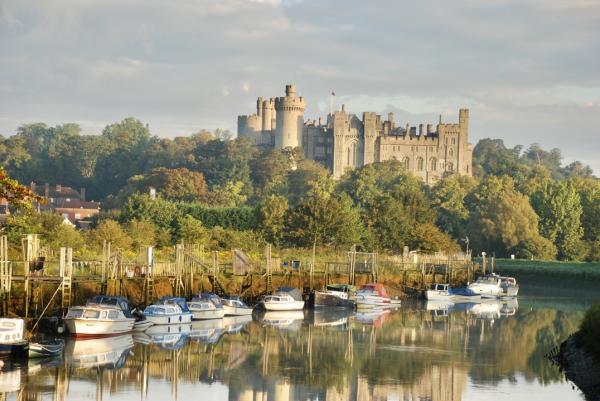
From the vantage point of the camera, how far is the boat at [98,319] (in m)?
45.0

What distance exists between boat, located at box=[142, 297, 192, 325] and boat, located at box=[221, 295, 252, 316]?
4745mm

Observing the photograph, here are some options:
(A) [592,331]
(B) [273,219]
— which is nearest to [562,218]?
(B) [273,219]

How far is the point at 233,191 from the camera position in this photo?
15738 cm

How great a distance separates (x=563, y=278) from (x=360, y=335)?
159 ft

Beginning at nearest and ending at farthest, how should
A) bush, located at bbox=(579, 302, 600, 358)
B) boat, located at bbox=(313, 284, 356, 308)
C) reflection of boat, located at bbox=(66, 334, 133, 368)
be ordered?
bush, located at bbox=(579, 302, 600, 358), reflection of boat, located at bbox=(66, 334, 133, 368), boat, located at bbox=(313, 284, 356, 308)

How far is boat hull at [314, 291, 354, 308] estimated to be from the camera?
6519cm

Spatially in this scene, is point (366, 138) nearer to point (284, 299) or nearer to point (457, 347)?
point (284, 299)

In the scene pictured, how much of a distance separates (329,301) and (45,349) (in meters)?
28.5

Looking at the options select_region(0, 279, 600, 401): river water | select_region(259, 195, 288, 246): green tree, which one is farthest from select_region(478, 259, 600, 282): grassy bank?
select_region(0, 279, 600, 401): river water

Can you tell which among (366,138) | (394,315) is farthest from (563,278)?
(366,138)

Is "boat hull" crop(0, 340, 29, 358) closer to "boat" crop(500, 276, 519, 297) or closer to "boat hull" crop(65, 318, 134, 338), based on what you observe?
"boat hull" crop(65, 318, 134, 338)

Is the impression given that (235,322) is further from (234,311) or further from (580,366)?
(580,366)

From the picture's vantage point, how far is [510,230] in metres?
111

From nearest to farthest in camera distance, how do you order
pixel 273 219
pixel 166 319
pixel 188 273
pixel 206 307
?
pixel 166 319 → pixel 206 307 → pixel 188 273 → pixel 273 219
